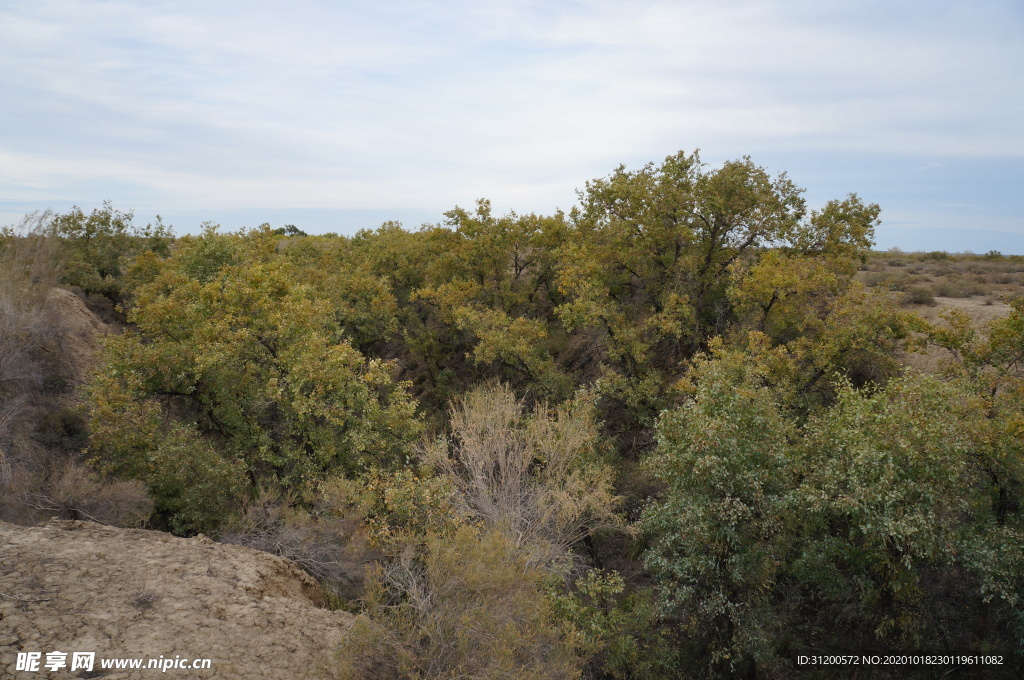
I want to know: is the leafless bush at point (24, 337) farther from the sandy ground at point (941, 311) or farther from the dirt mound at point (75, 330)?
the sandy ground at point (941, 311)

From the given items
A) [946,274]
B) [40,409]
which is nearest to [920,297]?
[946,274]

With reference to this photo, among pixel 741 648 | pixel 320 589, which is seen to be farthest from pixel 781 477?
pixel 320 589

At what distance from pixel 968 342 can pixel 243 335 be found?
1933 centimetres

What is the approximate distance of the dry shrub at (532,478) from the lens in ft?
46.6

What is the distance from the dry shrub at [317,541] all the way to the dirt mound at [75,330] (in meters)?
14.3

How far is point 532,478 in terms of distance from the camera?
16.2 metres

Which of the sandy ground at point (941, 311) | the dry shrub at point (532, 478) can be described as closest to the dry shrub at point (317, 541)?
the dry shrub at point (532, 478)

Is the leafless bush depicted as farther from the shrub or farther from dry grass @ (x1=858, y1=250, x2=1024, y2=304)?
the shrub

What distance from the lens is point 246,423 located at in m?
16.8

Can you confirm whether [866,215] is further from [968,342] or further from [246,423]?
[246,423]

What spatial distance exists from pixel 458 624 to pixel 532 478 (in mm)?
7682

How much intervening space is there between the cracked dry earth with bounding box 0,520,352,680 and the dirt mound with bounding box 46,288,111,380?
15.6 meters

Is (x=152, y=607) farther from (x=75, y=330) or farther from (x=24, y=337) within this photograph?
(x=75, y=330)

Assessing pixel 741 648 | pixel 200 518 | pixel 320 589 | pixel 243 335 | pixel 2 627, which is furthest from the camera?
pixel 243 335
